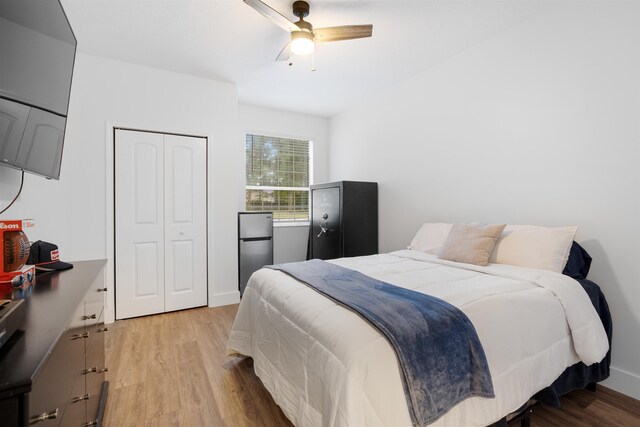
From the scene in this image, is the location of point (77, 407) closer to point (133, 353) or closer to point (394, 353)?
point (394, 353)

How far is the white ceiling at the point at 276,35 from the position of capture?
2.26m

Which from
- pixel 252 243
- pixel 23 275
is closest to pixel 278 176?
pixel 252 243

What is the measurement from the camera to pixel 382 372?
3.56 ft

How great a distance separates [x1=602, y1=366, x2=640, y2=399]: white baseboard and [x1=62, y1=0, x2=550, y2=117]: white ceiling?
8.75 ft

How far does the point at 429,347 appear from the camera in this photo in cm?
118

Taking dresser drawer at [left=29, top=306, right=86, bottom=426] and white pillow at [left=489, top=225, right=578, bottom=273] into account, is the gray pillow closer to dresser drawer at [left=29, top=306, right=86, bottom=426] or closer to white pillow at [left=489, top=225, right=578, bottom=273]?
white pillow at [left=489, top=225, right=578, bottom=273]

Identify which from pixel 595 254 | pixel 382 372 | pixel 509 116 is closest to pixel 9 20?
pixel 382 372

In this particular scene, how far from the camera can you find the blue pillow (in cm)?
194

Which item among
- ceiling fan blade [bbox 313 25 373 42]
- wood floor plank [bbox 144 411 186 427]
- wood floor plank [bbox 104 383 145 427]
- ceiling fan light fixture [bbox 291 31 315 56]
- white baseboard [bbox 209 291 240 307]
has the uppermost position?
ceiling fan blade [bbox 313 25 373 42]

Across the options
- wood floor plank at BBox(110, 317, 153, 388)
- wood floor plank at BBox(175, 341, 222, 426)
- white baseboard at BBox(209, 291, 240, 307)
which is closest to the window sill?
white baseboard at BBox(209, 291, 240, 307)

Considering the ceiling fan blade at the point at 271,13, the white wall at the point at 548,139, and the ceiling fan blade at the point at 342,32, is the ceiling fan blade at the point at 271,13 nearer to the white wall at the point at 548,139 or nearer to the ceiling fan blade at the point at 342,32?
the ceiling fan blade at the point at 342,32

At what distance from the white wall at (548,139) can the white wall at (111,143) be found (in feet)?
7.09

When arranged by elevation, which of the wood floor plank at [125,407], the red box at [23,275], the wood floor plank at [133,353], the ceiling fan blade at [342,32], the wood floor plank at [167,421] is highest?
the ceiling fan blade at [342,32]

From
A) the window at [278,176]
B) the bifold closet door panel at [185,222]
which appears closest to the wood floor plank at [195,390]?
the bifold closet door panel at [185,222]
